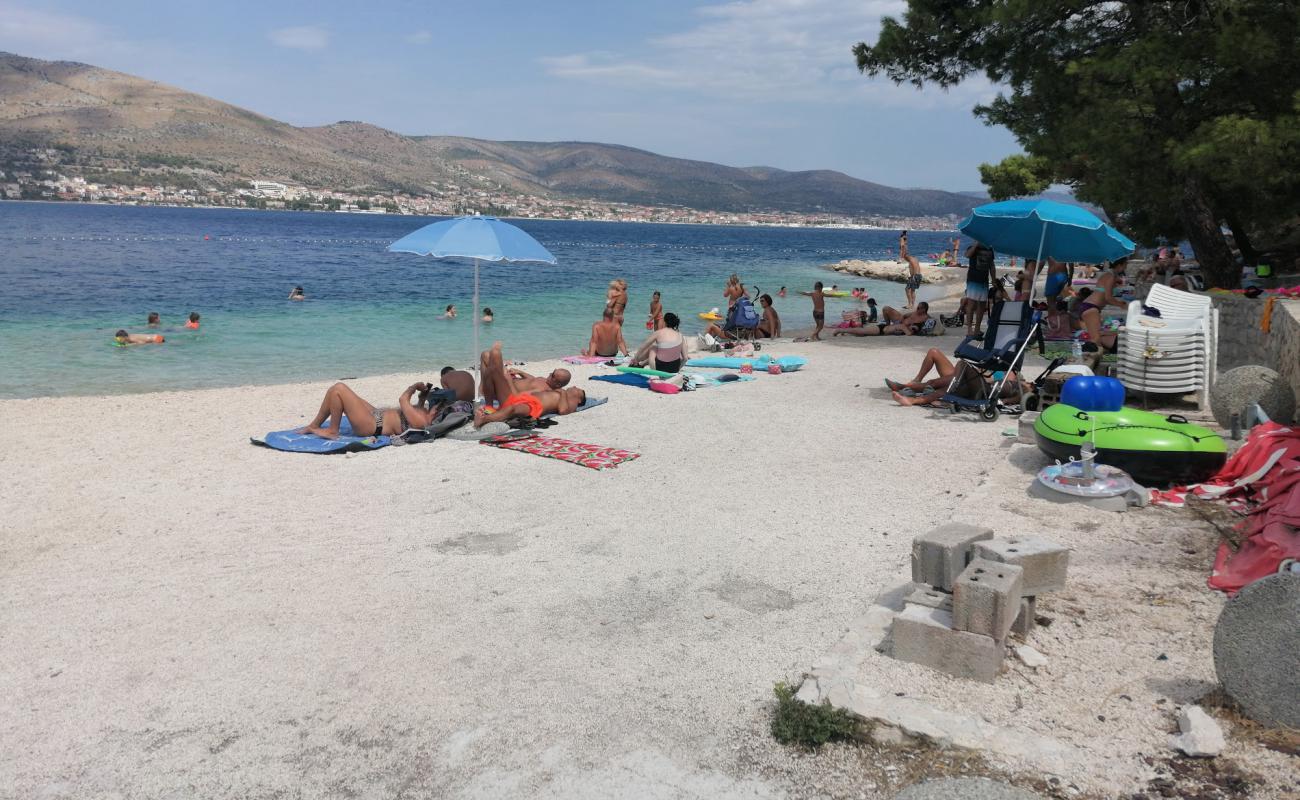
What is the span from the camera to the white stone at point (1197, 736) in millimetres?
2937

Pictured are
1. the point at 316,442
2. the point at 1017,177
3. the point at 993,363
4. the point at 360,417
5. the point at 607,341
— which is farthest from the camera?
the point at 1017,177

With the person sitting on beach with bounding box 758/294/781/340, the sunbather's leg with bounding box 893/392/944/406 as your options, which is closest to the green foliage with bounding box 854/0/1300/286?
the person sitting on beach with bounding box 758/294/781/340

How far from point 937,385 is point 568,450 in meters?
4.10

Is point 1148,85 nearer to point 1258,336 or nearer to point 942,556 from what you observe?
point 1258,336

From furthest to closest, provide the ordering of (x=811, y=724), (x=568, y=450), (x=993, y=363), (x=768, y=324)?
(x=768, y=324) → (x=993, y=363) → (x=568, y=450) → (x=811, y=724)

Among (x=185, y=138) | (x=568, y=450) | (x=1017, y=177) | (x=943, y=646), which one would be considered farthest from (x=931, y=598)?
(x=185, y=138)

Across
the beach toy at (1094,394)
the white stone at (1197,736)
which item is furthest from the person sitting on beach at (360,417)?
the white stone at (1197,736)

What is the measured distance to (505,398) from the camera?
8570mm

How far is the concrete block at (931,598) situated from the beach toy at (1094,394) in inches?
129

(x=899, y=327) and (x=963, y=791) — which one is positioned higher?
(x=899, y=327)

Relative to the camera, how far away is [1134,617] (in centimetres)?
400

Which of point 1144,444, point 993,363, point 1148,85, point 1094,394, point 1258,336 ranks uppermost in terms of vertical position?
point 1148,85

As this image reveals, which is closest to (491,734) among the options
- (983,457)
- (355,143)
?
(983,457)

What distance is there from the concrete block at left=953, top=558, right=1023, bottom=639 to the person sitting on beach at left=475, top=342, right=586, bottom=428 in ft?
17.7
